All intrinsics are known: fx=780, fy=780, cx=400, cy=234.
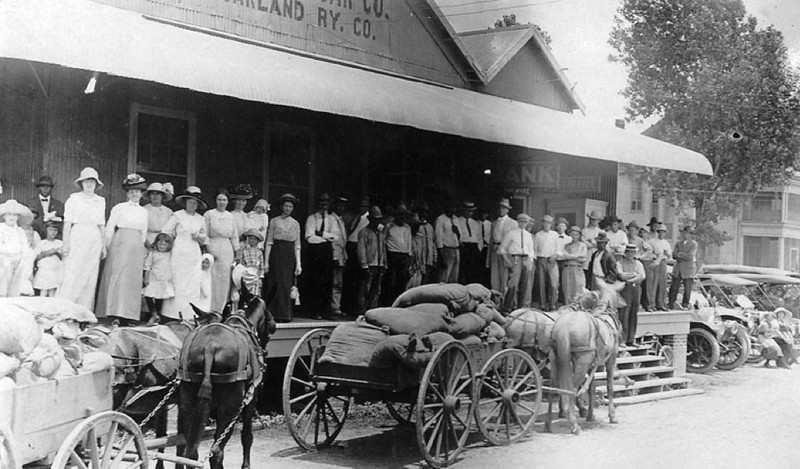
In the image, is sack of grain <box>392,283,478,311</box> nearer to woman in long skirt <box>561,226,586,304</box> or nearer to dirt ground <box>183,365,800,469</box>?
dirt ground <box>183,365,800,469</box>

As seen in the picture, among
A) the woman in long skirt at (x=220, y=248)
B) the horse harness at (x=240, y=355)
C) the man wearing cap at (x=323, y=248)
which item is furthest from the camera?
the man wearing cap at (x=323, y=248)

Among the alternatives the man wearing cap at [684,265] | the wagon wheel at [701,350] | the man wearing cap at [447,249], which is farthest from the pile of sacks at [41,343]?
the wagon wheel at [701,350]

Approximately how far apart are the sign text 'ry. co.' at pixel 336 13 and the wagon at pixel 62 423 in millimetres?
9282

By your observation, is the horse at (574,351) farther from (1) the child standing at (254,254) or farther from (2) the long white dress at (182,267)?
(2) the long white dress at (182,267)

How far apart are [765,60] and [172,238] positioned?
7.69 meters

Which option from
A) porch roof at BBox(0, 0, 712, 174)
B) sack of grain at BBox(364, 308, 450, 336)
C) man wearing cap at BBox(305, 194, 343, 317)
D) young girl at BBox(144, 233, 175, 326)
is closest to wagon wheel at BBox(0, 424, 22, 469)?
porch roof at BBox(0, 0, 712, 174)

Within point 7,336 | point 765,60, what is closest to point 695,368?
point 765,60

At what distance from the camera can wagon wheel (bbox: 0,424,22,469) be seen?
400 cm

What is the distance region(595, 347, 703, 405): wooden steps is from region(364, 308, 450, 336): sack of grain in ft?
16.7

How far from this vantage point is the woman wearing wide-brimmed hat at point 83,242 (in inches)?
335

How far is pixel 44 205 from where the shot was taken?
30.7ft

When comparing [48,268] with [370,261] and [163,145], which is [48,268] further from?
[370,261]

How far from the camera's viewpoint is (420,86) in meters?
14.2

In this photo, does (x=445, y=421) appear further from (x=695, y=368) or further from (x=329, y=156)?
(x=695, y=368)
